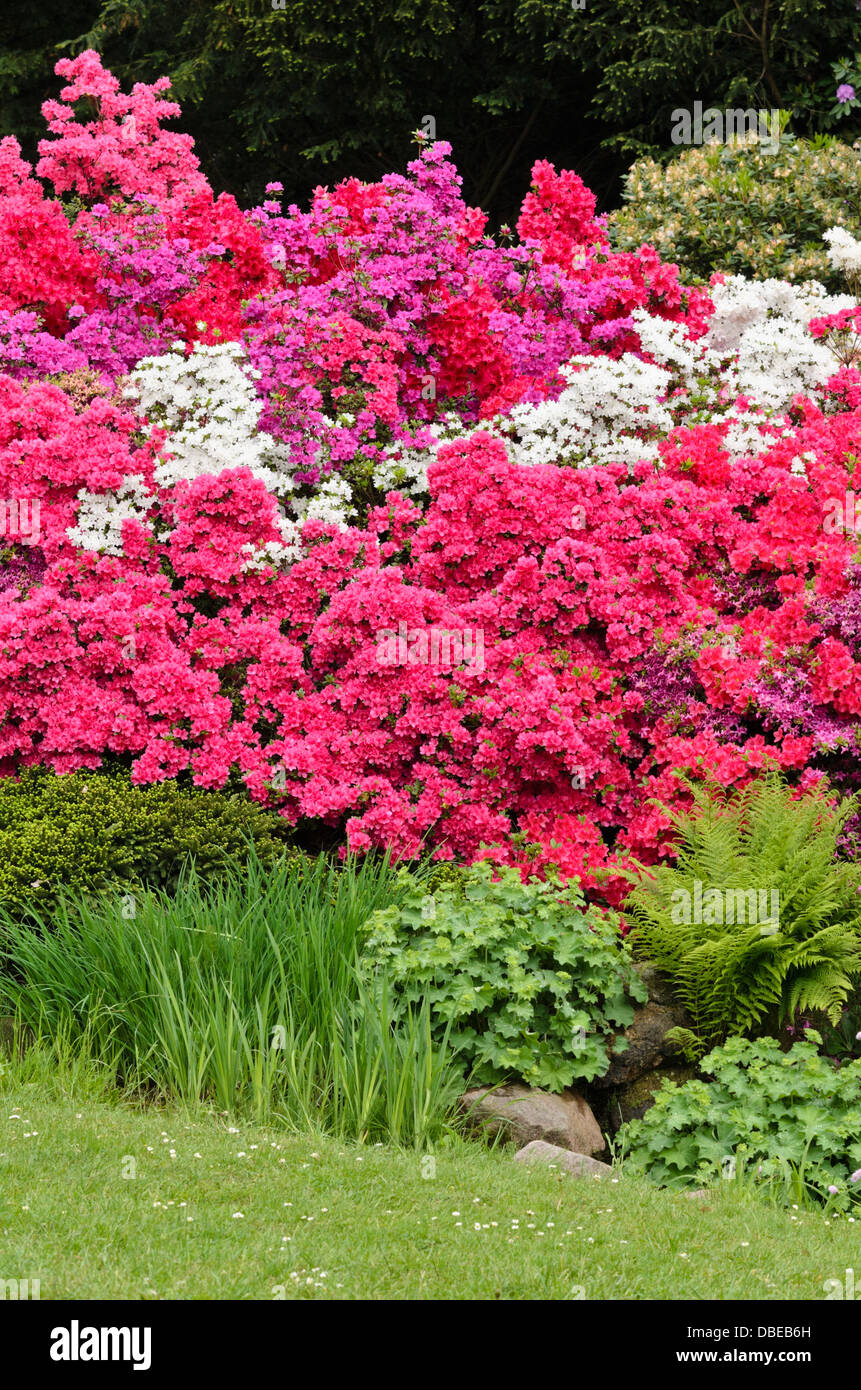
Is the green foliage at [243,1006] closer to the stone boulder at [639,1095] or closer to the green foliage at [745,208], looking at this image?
the stone boulder at [639,1095]

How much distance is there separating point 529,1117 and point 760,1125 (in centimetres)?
86

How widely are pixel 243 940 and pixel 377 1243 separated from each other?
1980mm

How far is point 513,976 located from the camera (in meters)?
5.59

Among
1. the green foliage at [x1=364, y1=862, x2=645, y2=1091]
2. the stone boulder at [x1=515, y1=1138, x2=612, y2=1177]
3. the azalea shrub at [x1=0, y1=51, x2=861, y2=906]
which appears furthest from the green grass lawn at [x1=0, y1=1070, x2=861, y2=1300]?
the azalea shrub at [x1=0, y1=51, x2=861, y2=906]

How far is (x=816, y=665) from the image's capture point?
6766 mm

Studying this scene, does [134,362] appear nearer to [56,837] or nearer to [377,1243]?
[56,837]

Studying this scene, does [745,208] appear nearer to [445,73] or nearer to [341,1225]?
[445,73]

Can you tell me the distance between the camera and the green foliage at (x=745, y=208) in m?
11.4

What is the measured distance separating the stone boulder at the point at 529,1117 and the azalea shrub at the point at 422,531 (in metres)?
1.45

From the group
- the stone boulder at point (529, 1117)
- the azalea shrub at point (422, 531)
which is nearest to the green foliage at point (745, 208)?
the azalea shrub at point (422, 531)

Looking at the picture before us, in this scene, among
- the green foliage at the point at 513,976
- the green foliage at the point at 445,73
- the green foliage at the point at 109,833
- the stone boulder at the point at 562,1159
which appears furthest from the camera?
the green foliage at the point at 445,73

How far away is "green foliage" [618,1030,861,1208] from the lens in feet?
16.7

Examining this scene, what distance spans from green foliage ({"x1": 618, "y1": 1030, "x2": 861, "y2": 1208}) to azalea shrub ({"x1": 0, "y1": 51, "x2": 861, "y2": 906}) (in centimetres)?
134

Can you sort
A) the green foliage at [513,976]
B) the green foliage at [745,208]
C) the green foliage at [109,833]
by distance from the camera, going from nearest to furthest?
the green foliage at [513,976]
the green foliage at [109,833]
the green foliage at [745,208]
